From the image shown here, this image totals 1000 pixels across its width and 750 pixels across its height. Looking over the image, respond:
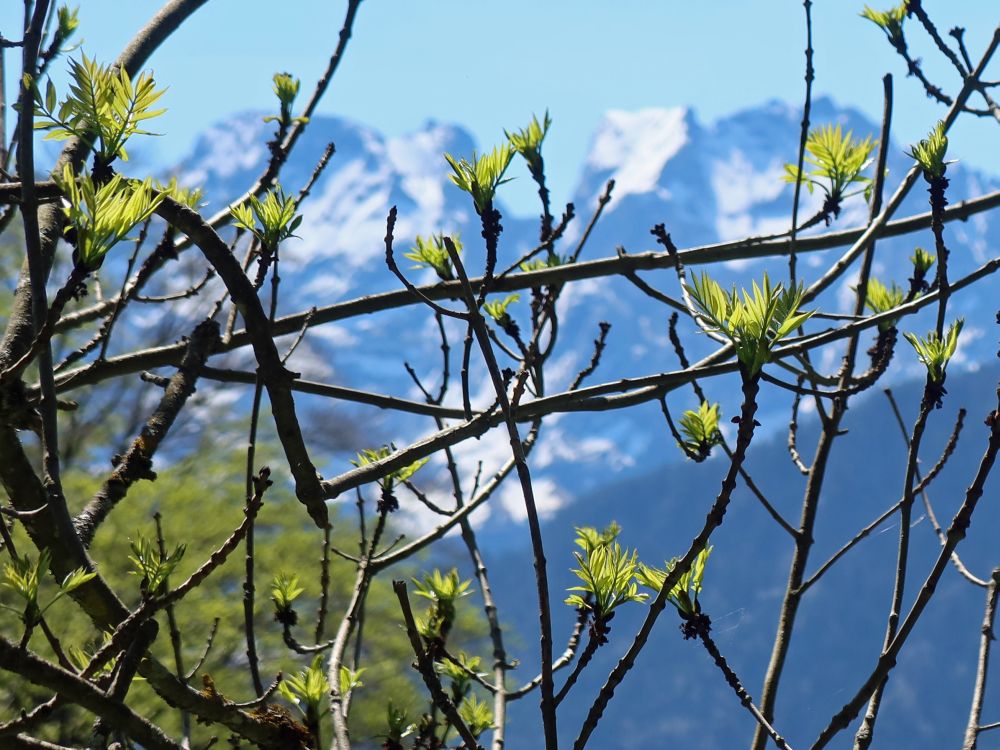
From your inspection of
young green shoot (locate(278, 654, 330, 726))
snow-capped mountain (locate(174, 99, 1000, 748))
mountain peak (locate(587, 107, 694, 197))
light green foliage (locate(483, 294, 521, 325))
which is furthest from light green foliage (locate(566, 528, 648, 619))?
mountain peak (locate(587, 107, 694, 197))

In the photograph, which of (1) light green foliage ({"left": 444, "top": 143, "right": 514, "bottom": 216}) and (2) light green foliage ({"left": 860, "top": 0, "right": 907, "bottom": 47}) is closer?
(1) light green foliage ({"left": 444, "top": 143, "right": 514, "bottom": 216})

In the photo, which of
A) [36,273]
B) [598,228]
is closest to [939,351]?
[36,273]

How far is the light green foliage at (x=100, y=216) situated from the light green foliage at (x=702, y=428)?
2.07 feet

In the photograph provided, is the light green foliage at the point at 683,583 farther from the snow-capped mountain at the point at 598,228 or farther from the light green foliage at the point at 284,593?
the snow-capped mountain at the point at 598,228

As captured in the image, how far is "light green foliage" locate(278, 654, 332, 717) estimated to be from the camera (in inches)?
32.4

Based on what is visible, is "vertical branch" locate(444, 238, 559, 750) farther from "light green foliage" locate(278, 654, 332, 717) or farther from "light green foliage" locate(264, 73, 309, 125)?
"light green foliage" locate(264, 73, 309, 125)

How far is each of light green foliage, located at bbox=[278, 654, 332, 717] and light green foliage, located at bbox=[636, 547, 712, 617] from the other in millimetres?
258

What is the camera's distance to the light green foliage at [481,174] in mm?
855

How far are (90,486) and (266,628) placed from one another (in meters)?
3.07

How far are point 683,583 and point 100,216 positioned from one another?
434mm

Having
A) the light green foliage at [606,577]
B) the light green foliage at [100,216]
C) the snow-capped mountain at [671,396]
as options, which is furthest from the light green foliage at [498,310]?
the snow-capped mountain at [671,396]

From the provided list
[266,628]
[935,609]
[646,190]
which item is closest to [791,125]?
[646,190]

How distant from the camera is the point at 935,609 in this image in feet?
246

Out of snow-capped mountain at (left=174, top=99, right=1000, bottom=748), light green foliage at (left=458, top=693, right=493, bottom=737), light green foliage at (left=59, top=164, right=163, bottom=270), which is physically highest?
snow-capped mountain at (left=174, top=99, right=1000, bottom=748)
